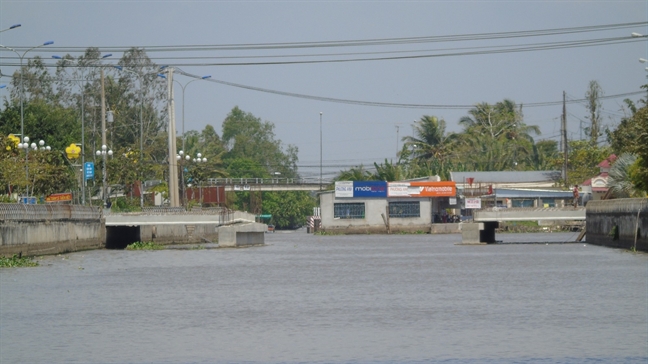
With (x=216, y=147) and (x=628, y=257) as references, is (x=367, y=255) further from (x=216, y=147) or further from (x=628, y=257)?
(x=216, y=147)

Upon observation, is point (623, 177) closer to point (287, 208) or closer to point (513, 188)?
point (513, 188)

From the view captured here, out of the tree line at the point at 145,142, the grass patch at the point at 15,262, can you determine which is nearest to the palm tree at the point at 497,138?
the tree line at the point at 145,142

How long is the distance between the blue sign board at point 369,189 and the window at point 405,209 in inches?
63.9

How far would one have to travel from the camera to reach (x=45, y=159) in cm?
5988

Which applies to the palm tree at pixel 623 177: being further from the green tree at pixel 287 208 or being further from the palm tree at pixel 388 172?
the green tree at pixel 287 208

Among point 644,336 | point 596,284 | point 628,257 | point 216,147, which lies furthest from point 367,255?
point 216,147

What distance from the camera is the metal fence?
39062mm

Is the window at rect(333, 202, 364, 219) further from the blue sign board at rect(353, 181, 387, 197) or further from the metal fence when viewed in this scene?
the metal fence

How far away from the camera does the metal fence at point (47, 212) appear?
39.1 metres

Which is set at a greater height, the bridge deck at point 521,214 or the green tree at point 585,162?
the green tree at point 585,162

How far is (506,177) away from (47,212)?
6141 centimetres

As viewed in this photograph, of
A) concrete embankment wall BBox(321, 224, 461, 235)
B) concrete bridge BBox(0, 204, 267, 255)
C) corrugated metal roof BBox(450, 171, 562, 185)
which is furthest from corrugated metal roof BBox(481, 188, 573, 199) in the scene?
concrete bridge BBox(0, 204, 267, 255)

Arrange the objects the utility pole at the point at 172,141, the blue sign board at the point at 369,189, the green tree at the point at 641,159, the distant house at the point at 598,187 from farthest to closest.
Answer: the blue sign board at the point at 369,189 < the distant house at the point at 598,187 < the utility pole at the point at 172,141 < the green tree at the point at 641,159

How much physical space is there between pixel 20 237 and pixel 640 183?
95.4 ft
